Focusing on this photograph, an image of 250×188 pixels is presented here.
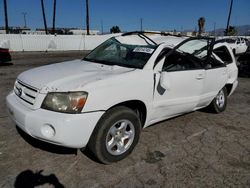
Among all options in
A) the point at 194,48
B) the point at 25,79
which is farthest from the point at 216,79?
the point at 25,79

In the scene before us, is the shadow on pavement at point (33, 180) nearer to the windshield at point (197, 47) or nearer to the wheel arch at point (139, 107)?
the wheel arch at point (139, 107)

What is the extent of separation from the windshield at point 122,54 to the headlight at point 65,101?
1123mm

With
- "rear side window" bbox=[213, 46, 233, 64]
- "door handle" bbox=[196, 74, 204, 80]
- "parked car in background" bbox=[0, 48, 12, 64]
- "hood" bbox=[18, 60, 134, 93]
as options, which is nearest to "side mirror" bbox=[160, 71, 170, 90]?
"hood" bbox=[18, 60, 134, 93]

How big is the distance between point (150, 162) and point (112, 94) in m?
1.04

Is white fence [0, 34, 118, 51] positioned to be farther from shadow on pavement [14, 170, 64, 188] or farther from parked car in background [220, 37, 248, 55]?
shadow on pavement [14, 170, 64, 188]

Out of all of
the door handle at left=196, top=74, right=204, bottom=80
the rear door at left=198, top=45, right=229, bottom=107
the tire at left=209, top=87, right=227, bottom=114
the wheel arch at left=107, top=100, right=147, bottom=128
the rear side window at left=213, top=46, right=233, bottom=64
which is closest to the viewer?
the wheel arch at left=107, top=100, right=147, bottom=128

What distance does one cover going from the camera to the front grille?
3074mm

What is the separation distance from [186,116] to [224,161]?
1.83 m

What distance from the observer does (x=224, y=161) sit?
342 cm

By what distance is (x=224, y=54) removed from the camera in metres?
5.63

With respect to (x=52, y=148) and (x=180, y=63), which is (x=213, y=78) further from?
(x=52, y=148)

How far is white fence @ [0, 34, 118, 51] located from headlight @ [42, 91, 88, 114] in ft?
74.3

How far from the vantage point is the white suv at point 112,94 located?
9.37ft

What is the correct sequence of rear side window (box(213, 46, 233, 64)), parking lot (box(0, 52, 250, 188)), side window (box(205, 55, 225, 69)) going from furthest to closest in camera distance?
rear side window (box(213, 46, 233, 64)) < side window (box(205, 55, 225, 69)) < parking lot (box(0, 52, 250, 188))
